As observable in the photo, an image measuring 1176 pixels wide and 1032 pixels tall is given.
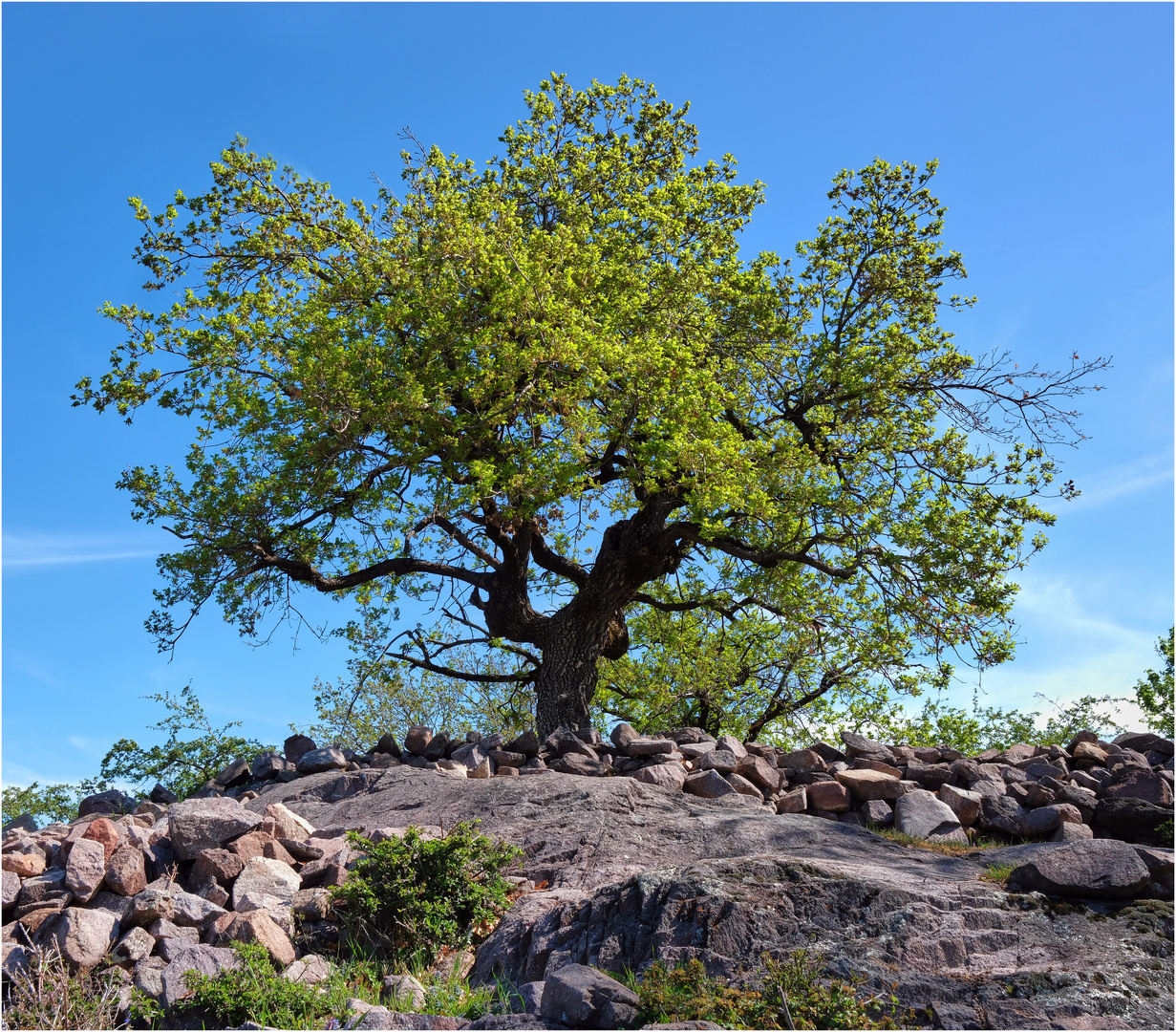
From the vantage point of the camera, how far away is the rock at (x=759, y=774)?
11195mm

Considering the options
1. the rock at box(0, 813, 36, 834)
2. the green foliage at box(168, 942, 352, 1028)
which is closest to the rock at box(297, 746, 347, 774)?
the rock at box(0, 813, 36, 834)

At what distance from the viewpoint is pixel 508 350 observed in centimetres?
1334

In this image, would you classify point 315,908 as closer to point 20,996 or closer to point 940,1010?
point 20,996

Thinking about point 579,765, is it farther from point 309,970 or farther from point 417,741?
point 309,970

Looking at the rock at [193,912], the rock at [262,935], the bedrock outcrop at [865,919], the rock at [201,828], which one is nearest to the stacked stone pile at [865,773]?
the bedrock outcrop at [865,919]

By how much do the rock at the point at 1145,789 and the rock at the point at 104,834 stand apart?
986 centimetres

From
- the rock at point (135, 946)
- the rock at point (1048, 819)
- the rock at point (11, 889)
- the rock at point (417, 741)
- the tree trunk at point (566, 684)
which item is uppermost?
the tree trunk at point (566, 684)

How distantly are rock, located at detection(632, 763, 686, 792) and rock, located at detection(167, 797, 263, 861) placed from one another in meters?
4.23

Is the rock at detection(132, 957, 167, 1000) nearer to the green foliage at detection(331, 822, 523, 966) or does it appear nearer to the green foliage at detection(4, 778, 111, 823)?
the green foliage at detection(331, 822, 523, 966)

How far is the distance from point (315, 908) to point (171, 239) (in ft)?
41.4

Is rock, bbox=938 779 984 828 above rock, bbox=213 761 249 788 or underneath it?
underneath

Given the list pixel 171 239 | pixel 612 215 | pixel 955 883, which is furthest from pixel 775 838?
pixel 171 239

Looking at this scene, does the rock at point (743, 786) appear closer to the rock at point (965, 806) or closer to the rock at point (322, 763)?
the rock at point (965, 806)

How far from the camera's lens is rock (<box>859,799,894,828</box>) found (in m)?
10.1
